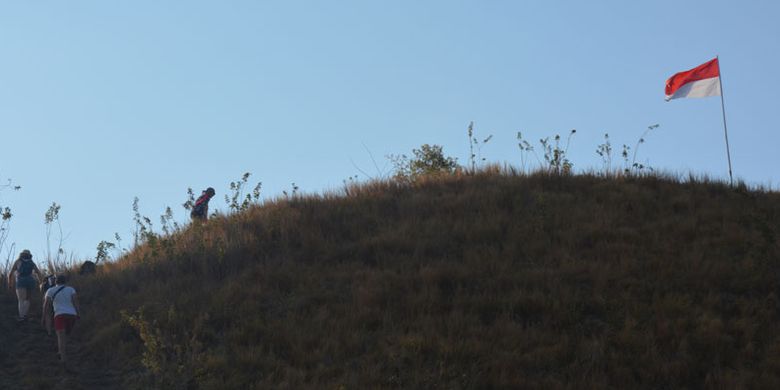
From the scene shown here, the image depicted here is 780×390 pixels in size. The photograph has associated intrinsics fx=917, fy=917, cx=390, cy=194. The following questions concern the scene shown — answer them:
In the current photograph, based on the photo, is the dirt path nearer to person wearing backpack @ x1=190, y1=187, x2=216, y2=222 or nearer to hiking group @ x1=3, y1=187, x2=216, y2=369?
hiking group @ x1=3, y1=187, x2=216, y2=369

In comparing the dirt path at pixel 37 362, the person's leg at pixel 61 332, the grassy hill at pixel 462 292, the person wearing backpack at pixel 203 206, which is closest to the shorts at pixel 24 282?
the dirt path at pixel 37 362

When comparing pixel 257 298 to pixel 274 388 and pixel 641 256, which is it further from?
pixel 641 256

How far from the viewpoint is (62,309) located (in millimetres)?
15711

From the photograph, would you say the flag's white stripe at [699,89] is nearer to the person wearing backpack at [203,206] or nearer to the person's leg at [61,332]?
the person wearing backpack at [203,206]

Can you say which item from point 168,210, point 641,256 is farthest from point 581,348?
point 168,210

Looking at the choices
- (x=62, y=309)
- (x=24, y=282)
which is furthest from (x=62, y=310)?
(x=24, y=282)

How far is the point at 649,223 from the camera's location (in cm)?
1941

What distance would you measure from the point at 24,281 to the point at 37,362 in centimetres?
324

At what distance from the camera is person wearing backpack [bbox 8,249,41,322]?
17891 millimetres

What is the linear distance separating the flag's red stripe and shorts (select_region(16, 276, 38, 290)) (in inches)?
655

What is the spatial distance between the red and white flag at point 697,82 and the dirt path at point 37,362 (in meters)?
16.4

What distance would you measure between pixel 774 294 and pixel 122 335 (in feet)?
37.0

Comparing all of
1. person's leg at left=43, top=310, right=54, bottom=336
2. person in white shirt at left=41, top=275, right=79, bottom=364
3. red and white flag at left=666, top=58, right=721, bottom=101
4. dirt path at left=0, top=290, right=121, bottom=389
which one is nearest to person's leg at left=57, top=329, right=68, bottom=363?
person in white shirt at left=41, top=275, right=79, bottom=364

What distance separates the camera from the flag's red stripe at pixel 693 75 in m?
24.1
